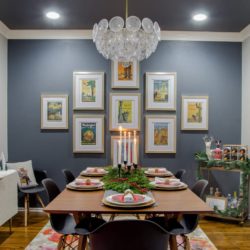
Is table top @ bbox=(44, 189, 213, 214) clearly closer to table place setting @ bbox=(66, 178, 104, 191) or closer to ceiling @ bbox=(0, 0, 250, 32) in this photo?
table place setting @ bbox=(66, 178, 104, 191)

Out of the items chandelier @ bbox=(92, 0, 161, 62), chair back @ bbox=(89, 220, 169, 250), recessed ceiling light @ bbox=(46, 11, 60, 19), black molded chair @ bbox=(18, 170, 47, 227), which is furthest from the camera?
black molded chair @ bbox=(18, 170, 47, 227)

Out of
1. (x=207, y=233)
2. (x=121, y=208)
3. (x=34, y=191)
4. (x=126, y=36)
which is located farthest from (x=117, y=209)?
(x=34, y=191)

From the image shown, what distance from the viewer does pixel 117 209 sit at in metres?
2.19

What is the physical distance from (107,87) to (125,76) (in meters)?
0.32

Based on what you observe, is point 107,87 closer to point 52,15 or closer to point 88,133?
point 88,133

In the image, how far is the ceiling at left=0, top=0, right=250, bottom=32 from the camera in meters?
3.95

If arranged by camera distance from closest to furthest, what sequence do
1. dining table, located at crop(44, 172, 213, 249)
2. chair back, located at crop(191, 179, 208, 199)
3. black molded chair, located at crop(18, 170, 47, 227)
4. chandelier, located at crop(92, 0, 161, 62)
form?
dining table, located at crop(44, 172, 213, 249)
chair back, located at crop(191, 179, 208, 199)
chandelier, located at crop(92, 0, 161, 62)
black molded chair, located at crop(18, 170, 47, 227)

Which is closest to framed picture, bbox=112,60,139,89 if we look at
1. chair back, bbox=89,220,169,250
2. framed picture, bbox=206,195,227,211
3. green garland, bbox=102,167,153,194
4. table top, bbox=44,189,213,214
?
framed picture, bbox=206,195,227,211

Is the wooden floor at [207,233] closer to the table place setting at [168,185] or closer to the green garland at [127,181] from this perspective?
the table place setting at [168,185]

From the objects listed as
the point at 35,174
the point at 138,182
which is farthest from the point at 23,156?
the point at 138,182

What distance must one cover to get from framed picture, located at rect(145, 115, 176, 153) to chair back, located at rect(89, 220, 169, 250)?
3.25 m

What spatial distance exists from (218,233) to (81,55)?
3.20 m

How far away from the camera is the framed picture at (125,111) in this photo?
5.12 meters

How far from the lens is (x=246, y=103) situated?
16.4ft
